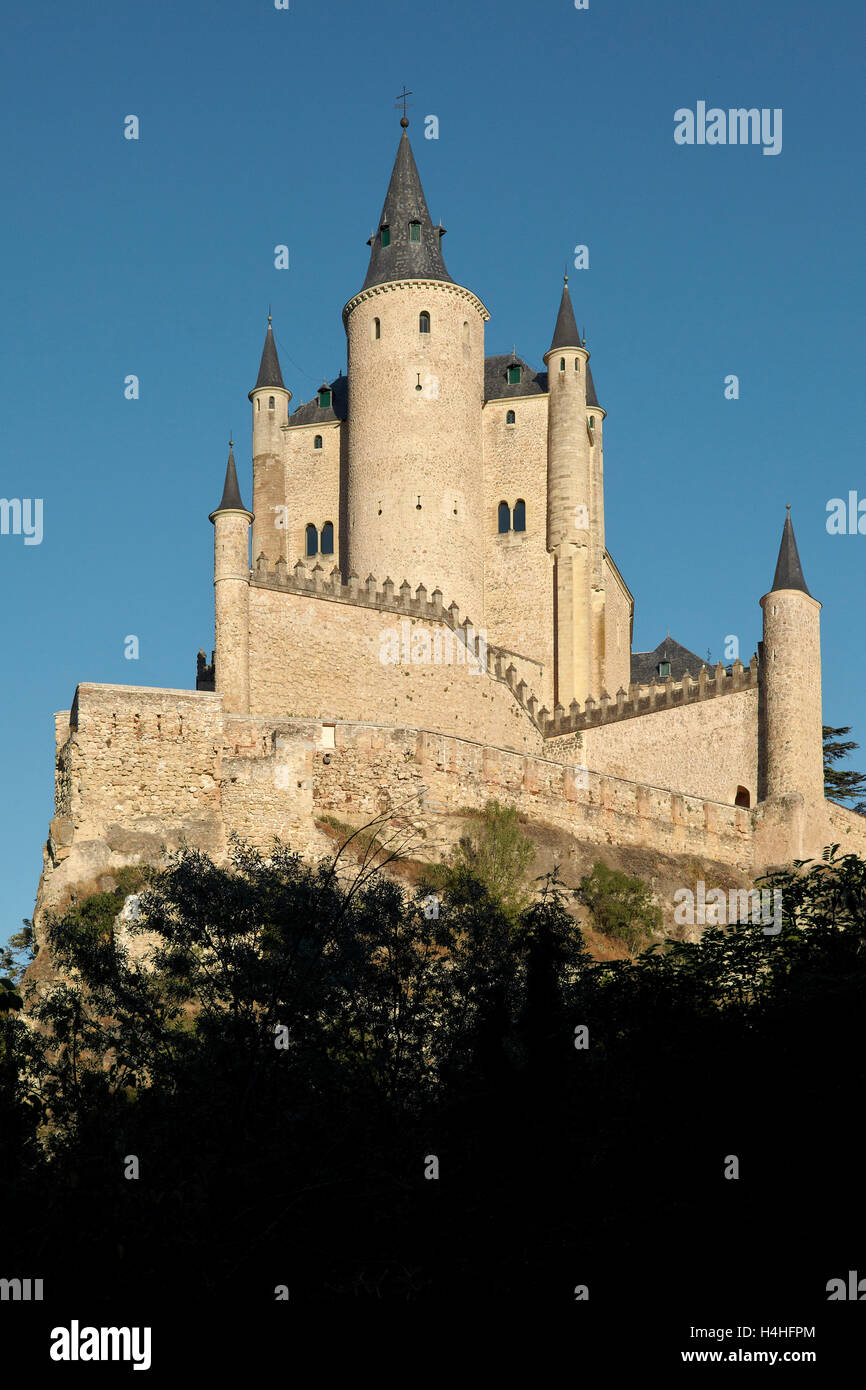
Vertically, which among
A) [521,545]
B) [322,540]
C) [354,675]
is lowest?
[354,675]

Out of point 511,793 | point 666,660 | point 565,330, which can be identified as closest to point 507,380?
point 565,330

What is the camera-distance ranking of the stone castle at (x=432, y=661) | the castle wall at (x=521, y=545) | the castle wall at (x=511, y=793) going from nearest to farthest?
the stone castle at (x=432, y=661), the castle wall at (x=511, y=793), the castle wall at (x=521, y=545)

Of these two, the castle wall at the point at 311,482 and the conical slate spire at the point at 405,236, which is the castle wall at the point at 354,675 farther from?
the conical slate spire at the point at 405,236

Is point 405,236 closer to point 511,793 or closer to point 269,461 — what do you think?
point 269,461

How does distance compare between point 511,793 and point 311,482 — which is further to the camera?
point 311,482

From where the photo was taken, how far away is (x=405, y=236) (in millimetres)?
59562

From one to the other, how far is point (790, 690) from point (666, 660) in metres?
15.8

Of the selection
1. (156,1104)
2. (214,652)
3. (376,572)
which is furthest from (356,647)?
(156,1104)

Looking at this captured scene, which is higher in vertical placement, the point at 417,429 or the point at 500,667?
the point at 417,429

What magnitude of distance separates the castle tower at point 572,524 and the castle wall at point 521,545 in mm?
391

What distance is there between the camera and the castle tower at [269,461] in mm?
57656

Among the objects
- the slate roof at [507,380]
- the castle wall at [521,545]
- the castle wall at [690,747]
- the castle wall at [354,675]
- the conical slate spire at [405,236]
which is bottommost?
the castle wall at [690,747]

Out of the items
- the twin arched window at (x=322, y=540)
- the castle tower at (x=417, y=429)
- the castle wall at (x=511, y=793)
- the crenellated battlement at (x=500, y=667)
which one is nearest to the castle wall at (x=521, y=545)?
the castle tower at (x=417, y=429)

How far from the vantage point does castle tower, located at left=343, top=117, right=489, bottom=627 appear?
5509cm
